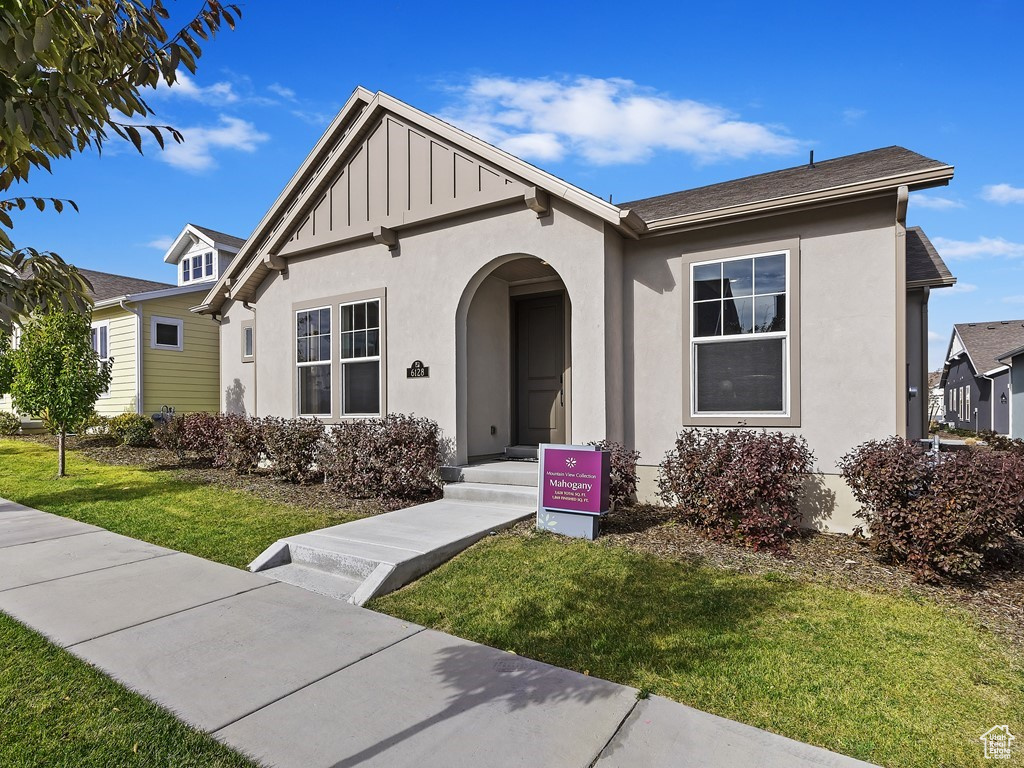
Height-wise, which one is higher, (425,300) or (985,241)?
(985,241)

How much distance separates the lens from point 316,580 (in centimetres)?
526

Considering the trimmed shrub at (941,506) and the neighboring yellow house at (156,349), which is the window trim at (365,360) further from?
the neighboring yellow house at (156,349)

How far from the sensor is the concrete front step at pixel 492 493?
7.37 meters

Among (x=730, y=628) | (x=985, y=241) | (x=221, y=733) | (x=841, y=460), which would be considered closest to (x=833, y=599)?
(x=730, y=628)

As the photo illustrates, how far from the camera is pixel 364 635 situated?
406 centimetres

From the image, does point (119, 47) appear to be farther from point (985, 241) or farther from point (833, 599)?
point (985, 241)

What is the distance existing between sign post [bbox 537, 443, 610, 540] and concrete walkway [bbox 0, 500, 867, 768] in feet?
7.96

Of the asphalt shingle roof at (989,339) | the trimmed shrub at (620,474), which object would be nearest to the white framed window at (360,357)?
the trimmed shrub at (620,474)

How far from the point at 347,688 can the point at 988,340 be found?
3637cm

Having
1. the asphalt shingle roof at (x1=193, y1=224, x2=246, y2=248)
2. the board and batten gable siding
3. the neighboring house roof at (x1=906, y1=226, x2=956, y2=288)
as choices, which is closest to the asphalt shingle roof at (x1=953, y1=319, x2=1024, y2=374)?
the neighboring house roof at (x1=906, y1=226, x2=956, y2=288)

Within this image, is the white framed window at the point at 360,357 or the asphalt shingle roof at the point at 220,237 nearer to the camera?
the white framed window at the point at 360,357

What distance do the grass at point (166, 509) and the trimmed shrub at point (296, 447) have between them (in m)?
0.81

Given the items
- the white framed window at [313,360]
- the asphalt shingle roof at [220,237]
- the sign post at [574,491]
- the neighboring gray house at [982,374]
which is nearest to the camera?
the sign post at [574,491]

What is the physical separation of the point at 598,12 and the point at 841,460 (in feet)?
25.4
